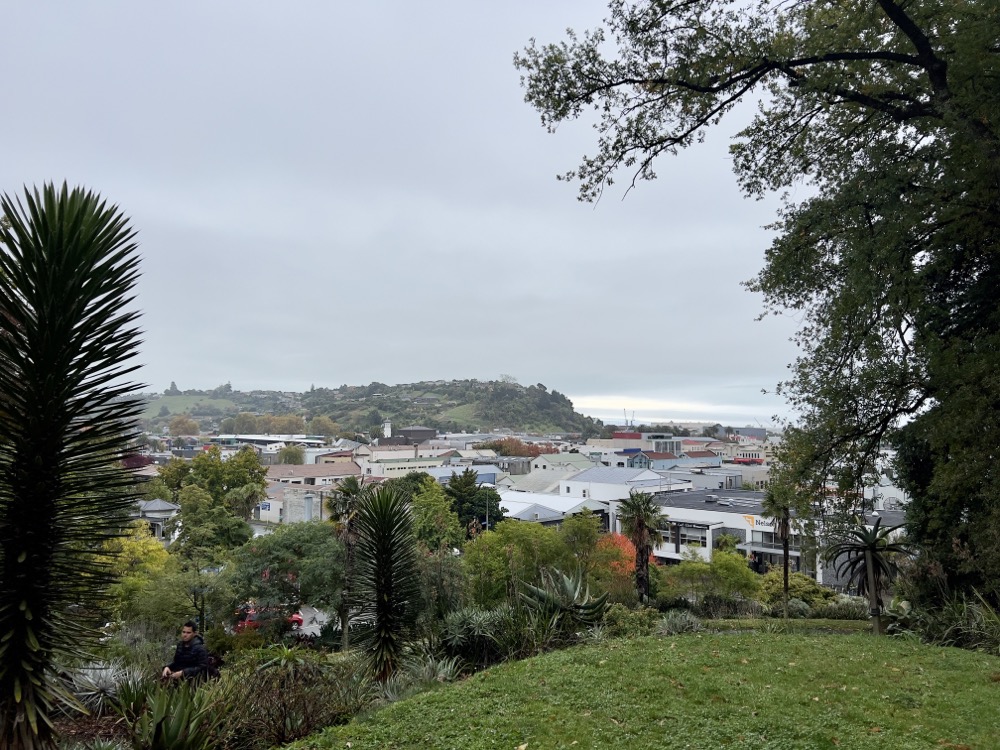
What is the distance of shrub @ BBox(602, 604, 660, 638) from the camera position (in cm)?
Result: 1093

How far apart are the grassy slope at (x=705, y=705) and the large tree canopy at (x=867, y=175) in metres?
2.61

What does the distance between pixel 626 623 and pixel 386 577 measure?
4466 millimetres

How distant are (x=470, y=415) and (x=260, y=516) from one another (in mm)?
135970

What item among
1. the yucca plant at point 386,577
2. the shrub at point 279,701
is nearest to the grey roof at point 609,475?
the yucca plant at point 386,577

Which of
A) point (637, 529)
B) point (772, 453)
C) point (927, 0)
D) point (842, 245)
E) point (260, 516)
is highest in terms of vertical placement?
point (927, 0)

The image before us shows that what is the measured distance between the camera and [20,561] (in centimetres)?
346

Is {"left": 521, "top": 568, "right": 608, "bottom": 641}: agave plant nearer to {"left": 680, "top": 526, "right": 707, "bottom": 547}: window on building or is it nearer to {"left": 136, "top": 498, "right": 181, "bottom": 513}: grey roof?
{"left": 680, "top": 526, "right": 707, "bottom": 547}: window on building

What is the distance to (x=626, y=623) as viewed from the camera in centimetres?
1128

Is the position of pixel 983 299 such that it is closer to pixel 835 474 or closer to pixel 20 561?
pixel 835 474

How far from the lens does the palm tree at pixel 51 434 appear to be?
11.6ft

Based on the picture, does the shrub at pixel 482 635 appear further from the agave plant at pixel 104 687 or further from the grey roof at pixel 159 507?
the grey roof at pixel 159 507

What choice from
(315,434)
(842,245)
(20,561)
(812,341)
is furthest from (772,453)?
(315,434)

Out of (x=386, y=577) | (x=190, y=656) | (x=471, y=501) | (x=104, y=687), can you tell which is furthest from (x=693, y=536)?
(x=104, y=687)

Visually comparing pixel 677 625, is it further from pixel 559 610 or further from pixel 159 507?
pixel 159 507
